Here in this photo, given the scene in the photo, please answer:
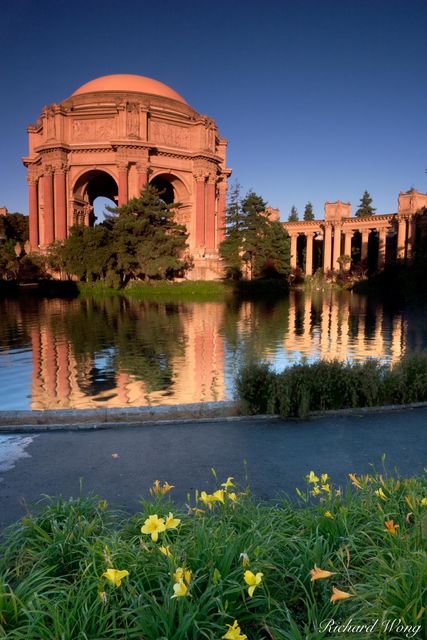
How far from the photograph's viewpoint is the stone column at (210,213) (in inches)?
2181

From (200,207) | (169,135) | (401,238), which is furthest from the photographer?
(401,238)

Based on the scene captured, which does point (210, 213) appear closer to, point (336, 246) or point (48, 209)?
point (48, 209)

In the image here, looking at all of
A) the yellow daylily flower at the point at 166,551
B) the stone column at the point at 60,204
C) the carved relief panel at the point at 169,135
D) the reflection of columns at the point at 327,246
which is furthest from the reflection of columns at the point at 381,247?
the yellow daylily flower at the point at 166,551

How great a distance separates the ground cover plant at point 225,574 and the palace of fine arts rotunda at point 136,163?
48.0 metres

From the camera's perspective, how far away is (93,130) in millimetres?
51875

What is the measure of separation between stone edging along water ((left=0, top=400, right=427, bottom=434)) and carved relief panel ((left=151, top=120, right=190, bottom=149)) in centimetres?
5078

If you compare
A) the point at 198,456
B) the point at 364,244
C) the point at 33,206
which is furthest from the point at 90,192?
the point at 198,456

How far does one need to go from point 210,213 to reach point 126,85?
17.8 meters

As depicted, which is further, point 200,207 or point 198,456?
point 200,207

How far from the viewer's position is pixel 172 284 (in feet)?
134

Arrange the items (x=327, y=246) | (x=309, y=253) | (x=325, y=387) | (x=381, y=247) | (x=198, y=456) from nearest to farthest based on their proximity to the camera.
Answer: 1. (x=198, y=456)
2. (x=325, y=387)
3. (x=381, y=247)
4. (x=327, y=246)
5. (x=309, y=253)

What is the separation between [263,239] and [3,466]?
145ft

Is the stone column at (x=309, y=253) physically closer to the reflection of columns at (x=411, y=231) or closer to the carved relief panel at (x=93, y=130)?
the reflection of columns at (x=411, y=231)

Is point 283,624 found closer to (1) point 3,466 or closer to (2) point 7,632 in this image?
(2) point 7,632
